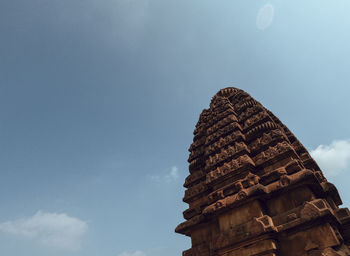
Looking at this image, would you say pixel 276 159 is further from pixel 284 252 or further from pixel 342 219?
pixel 284 252

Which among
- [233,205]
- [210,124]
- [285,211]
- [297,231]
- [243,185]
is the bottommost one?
[297,231]

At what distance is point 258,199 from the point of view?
5.33m

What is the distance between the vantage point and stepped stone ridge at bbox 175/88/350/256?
447 cm

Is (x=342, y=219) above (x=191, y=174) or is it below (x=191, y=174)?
below

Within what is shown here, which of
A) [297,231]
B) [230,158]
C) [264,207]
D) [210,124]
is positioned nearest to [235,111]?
[210,124]

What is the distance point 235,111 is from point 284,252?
593cm

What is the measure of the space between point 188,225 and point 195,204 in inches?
32.2

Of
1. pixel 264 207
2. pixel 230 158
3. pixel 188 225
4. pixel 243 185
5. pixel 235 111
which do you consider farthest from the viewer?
pixel 235 111

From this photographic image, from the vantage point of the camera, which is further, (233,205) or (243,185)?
(243,185)

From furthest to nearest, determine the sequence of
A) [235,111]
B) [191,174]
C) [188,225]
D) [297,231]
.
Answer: [235,111], [191,174], [188,225], [297,231]

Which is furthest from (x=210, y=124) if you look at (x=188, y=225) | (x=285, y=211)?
(x=285, y=211)

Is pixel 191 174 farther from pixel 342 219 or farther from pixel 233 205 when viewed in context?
pixel 342 219

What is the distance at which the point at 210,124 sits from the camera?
9547mm

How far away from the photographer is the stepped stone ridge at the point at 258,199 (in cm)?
447
